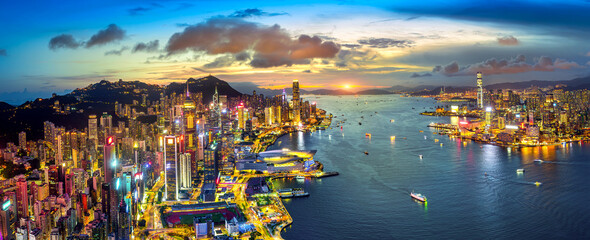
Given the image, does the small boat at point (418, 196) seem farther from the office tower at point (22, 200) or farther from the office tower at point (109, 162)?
the office tower at point (22, 200)

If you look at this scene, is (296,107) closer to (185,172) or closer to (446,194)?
(185,172)

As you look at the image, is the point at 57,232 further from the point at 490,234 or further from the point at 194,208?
the point at 490,234

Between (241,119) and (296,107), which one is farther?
(296,107)

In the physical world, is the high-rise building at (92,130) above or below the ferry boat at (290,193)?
above

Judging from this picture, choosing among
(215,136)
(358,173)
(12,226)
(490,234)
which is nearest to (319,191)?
(358,173)

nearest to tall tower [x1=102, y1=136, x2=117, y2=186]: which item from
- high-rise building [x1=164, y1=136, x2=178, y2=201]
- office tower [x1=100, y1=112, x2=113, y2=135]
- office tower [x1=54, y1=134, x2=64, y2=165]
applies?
high-rise building [x1=164, y1=136, x2=178, y2=201]

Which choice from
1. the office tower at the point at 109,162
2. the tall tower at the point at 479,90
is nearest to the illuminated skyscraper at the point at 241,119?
the office tower at the point at 109,162

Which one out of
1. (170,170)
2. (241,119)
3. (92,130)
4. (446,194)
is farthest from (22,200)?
(241,119)
